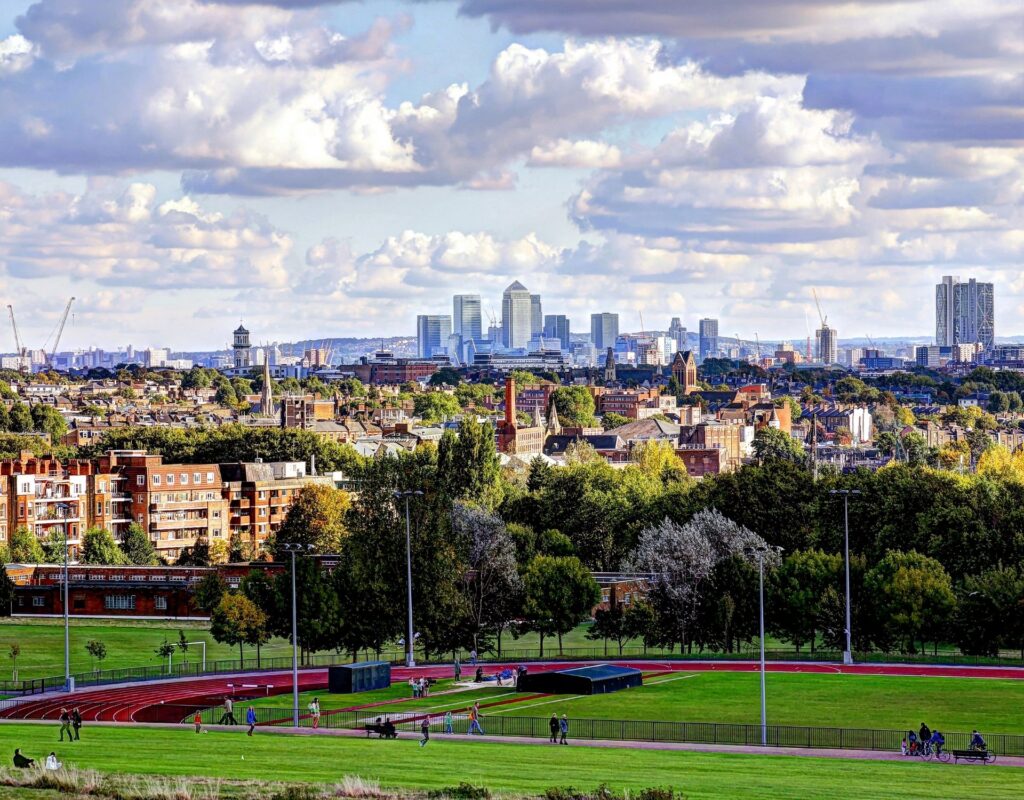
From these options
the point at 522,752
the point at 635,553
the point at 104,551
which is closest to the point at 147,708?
the point at 522,752

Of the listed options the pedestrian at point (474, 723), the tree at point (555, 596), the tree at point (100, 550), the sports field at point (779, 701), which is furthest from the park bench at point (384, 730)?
the tree at point (100, 550)

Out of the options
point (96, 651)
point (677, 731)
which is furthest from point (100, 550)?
point (677, 731)

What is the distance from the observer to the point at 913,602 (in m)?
109

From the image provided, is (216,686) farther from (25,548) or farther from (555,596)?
(25,548)

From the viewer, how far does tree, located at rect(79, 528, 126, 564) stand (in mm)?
155750

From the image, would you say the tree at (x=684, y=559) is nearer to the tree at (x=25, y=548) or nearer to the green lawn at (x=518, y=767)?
the green lawn at (x=518, y=767)

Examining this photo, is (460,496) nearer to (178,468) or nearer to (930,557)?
(178,468)

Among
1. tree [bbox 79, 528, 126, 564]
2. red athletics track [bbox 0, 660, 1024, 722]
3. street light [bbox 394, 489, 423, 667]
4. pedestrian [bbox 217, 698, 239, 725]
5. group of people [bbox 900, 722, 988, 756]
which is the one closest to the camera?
group of people [bbox 900, 722, 988, 756]

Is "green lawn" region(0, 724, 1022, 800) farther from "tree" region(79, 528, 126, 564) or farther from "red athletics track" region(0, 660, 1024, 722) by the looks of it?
"tree" region(79, 528, 126, 564)

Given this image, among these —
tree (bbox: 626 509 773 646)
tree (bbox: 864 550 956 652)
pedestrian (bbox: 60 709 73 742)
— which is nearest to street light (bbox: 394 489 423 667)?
tree (bbox: 626 509 773 646)

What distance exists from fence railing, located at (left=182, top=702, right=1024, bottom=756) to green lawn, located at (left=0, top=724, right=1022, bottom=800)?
3.78m

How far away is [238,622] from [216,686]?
1517cm

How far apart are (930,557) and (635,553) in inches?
830

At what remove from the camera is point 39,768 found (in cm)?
6297
